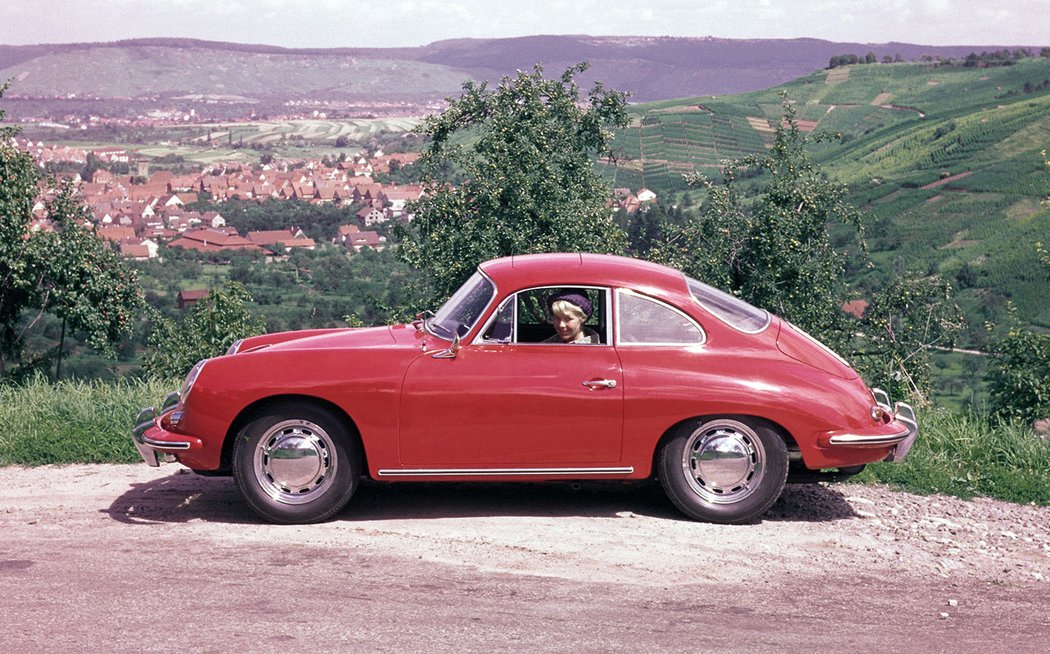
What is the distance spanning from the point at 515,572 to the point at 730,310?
2.16 meters

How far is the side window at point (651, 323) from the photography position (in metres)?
6.53

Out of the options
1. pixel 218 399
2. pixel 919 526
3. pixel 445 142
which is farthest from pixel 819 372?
pixel 445 142

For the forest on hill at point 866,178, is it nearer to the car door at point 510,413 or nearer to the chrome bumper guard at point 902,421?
the chrome bumper guard at point 902,421

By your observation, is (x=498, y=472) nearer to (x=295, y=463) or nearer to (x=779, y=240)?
(x=295, y=463)

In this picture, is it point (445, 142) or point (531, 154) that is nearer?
point (531, 154)

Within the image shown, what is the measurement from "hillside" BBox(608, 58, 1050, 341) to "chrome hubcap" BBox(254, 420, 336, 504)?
41.1 m

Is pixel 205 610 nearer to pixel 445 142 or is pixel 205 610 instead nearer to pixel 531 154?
pixel 531 154

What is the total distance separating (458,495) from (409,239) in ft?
76.3

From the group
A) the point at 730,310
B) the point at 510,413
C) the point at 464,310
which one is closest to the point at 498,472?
the point at 510,413

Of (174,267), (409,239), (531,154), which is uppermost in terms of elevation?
(531,154)

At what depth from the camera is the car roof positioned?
660 cm

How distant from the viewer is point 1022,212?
273ft

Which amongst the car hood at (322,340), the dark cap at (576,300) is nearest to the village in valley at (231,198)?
the car hood at (322,340)

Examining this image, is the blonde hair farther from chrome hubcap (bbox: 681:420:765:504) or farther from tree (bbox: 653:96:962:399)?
tree (bbox: 653:96:962:399)
